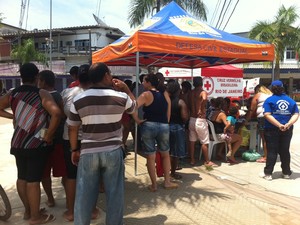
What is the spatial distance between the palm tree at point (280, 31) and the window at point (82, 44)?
69.5 ft

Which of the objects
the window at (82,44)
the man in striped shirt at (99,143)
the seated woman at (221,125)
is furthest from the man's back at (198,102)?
the window at (82,44)

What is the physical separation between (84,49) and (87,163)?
1458 inches

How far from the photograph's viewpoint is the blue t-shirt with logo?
18.0ft

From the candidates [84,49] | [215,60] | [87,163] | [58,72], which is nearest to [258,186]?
[87,163]

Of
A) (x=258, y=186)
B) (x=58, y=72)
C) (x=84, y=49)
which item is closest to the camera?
(x=258, y=186)

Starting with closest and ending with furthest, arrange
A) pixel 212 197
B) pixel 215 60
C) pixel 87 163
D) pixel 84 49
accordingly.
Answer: pixel 87 163 < pixel 212 197 < pixel 215 60 < pixel 84 49

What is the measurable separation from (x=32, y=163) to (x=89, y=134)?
989mm

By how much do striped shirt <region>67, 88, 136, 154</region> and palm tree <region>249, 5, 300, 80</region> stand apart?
22.2 meters

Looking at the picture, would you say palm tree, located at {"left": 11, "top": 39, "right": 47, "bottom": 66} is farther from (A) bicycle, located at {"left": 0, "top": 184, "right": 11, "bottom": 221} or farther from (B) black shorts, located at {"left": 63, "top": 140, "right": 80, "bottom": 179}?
(B) black shorts, located at {"left": 63, "top": 140, "right": 80, "bottom": 179}

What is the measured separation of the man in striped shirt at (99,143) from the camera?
2.99 metres

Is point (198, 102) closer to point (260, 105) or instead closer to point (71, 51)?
point (260, 105)

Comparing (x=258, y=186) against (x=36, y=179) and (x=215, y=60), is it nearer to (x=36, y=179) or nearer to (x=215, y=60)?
(x=36, y=179)

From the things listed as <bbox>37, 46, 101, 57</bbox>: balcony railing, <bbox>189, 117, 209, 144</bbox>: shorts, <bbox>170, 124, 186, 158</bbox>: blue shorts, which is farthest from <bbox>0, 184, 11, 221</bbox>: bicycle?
<bbox>37, 46, 101, 57</bbox>: balcony railing

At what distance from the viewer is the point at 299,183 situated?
18.0 ft
